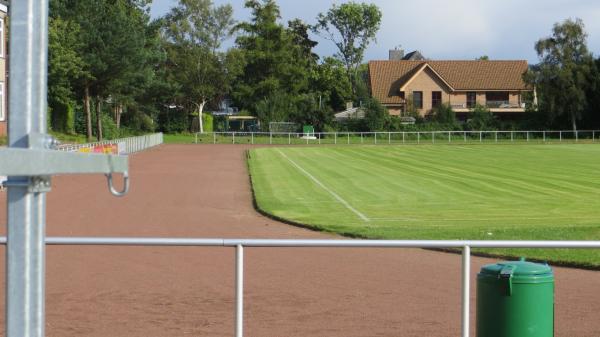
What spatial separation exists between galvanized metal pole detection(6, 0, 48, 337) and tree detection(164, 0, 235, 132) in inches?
4037

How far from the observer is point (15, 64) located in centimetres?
226

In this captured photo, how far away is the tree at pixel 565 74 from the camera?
84438 millimetres

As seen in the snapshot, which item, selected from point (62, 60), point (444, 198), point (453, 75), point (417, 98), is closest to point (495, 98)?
point (453, 75)

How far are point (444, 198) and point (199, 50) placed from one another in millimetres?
82310

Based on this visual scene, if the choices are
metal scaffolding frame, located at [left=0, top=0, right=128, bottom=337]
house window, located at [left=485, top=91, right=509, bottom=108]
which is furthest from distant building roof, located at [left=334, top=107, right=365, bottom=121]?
metal scaffolding frame, located at [left=0, top=0, right=128, bottom=337]

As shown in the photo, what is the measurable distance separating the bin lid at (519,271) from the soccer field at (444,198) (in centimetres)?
497

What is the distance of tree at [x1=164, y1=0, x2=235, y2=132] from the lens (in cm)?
10525

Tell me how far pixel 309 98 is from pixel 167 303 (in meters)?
93.5

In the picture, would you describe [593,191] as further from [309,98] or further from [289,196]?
[309,98]

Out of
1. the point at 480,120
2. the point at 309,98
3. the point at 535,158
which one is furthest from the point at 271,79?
the point at 535,158

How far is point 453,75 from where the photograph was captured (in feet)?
344

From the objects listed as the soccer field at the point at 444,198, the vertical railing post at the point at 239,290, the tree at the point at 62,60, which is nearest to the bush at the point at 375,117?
the tree at the point at 62,60

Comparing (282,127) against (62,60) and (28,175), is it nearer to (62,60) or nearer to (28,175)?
(62,60)

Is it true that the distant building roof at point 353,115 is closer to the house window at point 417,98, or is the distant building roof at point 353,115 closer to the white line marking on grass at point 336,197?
the house window at point 417,98
